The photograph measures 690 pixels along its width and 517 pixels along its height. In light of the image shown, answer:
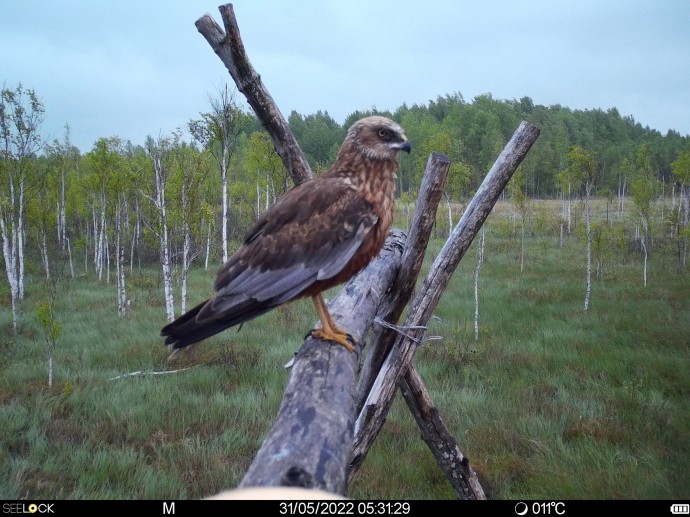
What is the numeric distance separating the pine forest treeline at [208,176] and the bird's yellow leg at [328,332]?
5.77m

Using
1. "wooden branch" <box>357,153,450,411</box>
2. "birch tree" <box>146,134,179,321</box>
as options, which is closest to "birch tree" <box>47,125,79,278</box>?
"birch tree" <box>146,134,179,321</box>

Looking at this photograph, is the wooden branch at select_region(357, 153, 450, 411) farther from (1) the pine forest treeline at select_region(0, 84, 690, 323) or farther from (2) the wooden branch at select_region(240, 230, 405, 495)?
(1) the pine forest treeline at select_region(0, 84, 690, 323)

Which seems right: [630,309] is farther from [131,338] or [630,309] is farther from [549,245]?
[549,245]

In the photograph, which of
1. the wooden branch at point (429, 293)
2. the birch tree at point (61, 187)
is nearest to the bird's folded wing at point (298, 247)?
the wooden branch at point (429, 293)

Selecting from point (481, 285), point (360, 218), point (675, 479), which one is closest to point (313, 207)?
point (360, 218)

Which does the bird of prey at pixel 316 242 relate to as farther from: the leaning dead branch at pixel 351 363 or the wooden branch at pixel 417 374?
the wooden branch at pixel 417 374

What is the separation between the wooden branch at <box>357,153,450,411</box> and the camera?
149 inches

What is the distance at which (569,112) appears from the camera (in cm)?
3030

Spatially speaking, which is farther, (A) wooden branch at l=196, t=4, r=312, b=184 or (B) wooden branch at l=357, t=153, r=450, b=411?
(B) wooden branch at l=357, t=153, r=450, b=411

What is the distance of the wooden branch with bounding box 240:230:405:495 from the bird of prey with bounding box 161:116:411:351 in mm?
324

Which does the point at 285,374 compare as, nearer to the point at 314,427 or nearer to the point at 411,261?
the point at 411,261
